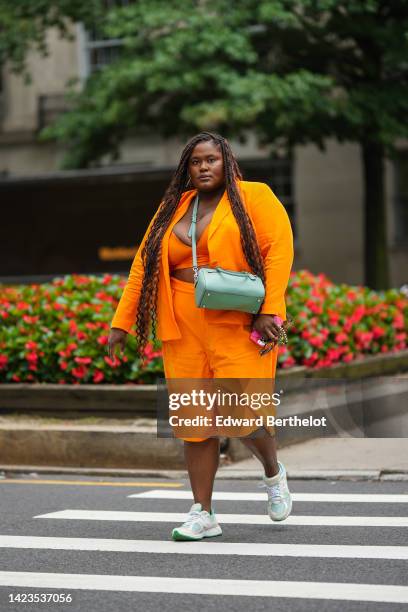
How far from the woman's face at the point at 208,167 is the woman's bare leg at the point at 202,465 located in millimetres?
1302

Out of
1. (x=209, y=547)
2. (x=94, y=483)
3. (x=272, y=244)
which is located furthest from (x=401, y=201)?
(x=209, y=547)

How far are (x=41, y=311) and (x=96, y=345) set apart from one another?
2.68 feet

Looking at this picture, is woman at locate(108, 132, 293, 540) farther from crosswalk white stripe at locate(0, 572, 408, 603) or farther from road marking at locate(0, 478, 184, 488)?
road marking at locate(0, 478, 184, 488)

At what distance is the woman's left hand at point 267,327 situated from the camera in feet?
20.5

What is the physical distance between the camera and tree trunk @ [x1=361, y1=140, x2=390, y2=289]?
74.0ft

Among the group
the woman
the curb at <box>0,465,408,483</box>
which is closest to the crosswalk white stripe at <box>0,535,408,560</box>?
the woman

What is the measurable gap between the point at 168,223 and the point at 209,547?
165 centimetres

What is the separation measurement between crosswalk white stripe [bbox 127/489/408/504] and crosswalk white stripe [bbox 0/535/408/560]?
4.55 feet

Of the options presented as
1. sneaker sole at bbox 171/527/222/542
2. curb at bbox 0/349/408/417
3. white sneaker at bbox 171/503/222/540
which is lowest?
curb at bbox 0/349/408/417

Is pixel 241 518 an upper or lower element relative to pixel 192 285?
lower

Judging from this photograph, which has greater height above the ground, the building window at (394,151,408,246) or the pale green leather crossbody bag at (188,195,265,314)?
the pale green leather crossbody bag at (188,195,265,314)

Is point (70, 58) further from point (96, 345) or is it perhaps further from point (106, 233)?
point (96, 345)

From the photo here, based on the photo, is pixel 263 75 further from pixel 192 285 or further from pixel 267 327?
pixel 267 327

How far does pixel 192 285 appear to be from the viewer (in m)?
6.39
